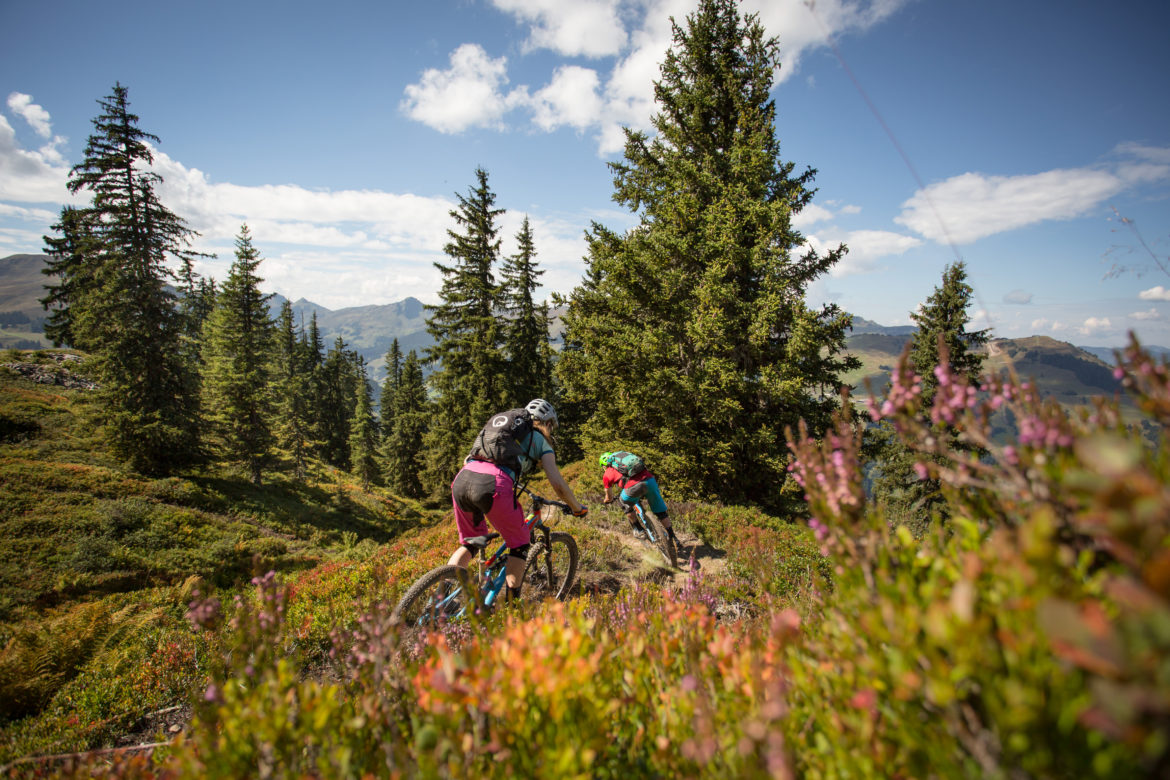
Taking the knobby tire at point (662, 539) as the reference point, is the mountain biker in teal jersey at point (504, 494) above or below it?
above

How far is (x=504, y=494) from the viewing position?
468cm

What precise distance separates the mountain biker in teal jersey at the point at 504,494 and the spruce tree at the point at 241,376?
993 inches

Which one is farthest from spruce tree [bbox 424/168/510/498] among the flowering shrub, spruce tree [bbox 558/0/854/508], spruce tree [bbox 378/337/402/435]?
spruce tree [bbox 378/337/402/435]

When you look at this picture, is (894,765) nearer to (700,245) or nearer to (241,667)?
(241,667)

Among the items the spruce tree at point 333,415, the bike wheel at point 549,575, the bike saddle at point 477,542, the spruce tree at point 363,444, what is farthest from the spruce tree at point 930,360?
the spruce tree at point 333,415

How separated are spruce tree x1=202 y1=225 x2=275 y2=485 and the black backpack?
25.3 metres

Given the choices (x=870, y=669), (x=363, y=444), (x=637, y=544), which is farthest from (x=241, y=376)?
(x=870, y=669)

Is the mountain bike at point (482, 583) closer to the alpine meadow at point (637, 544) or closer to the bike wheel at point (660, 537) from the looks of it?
the alpine meadow at point (637, 544)

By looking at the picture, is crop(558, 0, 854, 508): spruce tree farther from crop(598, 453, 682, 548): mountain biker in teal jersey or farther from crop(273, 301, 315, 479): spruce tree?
crop(273, 301, 315, 479): spruce tree

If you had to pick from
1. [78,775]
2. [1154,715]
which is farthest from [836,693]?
[78,775]

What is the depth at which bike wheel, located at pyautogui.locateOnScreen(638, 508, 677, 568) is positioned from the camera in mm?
7625

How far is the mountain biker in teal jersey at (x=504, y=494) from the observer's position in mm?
4645

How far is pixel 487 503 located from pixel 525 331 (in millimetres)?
21387

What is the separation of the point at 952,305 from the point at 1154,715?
73.7 feet
